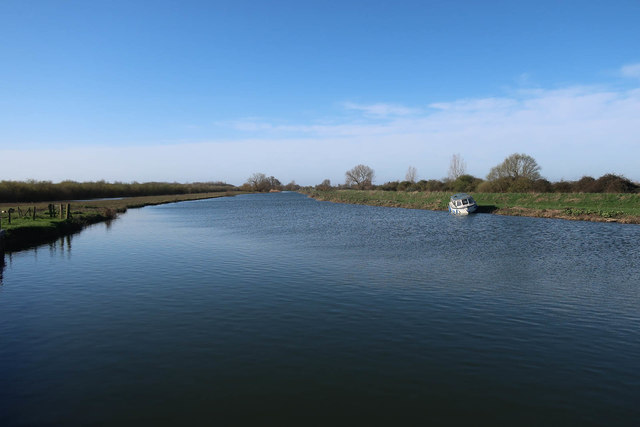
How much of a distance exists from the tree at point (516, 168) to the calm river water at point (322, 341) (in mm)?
71336

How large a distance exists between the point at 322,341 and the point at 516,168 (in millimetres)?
90027

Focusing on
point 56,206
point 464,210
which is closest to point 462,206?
point 464,210

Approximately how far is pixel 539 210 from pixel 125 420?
56.5 metres

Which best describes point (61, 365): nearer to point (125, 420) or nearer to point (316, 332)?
point (125, 420)

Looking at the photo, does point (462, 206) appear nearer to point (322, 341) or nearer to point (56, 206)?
point (322, 341)

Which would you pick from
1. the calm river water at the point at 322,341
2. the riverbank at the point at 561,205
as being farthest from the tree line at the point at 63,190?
the riverbank at the point at 561,205

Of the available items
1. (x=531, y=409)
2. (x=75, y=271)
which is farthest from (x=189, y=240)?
(x=531, y=409)

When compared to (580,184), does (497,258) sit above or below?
below

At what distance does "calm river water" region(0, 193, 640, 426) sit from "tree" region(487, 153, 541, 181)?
71.3 metres

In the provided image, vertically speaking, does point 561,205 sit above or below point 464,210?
above

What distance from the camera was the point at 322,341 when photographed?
36.7ft

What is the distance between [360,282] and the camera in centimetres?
1788

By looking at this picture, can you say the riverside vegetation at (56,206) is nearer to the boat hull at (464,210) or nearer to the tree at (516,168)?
the boat hull at (464,210)

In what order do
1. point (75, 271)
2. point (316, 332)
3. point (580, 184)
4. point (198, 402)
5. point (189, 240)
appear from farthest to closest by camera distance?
point (580, 184) → point (189, 240) → point (75, 271) → point (316, 332) → point (198, 402)
